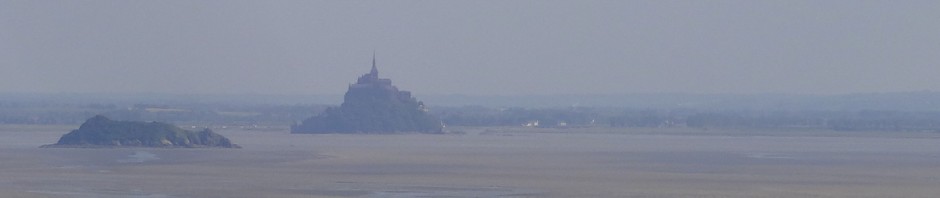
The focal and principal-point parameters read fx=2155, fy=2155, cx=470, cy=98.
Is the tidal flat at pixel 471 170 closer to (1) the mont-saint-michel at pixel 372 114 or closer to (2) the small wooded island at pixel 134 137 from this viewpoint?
(2) the small wooded island at pixel 134 137

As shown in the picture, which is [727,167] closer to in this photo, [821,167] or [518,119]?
[821,167]

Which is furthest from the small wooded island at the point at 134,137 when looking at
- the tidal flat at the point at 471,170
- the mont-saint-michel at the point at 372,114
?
the mont-saint-michel at the point at 372,114

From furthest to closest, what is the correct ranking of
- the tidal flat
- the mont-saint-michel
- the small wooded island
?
the mont-saint-michel → the small wooded island → the tidal flat

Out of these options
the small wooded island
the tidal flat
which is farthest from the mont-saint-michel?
the small wooded island

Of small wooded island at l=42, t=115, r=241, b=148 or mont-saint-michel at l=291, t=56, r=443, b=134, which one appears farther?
mont-saint-michel at l=291, t=56, r=443, b=134

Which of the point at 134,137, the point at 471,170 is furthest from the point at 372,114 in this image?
the point at 471,170

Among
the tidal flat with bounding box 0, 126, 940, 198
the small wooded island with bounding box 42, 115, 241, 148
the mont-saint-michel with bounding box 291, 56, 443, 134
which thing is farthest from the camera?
the mont-saint-michel with bounding box 291, 56, 443, 134

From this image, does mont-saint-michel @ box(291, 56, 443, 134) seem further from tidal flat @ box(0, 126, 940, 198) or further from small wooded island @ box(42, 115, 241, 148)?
small wooded island @ box(42, 115, 241, 148)
